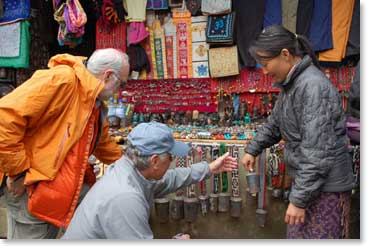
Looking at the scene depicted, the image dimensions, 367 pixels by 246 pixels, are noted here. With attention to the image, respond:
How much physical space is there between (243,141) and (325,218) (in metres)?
1.46

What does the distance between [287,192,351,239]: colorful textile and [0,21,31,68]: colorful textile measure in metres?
4.12

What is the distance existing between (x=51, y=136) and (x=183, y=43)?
3.09 meters

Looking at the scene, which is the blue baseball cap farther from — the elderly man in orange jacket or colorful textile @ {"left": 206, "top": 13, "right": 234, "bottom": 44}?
colorful textile @ {"left": 206, "top": 13, "right": 234, "bottom": 44}

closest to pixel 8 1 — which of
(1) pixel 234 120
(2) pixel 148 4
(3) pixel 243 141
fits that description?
(2) pixel 148 4

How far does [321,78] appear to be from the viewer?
2.15 meters

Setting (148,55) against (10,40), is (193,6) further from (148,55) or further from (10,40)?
(10,40)

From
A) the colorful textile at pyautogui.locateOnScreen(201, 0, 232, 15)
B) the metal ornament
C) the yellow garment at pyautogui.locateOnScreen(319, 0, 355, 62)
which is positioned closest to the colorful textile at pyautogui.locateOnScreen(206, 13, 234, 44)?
the colorful textile at pyautogui.locateOnScreen(201, 0, 232, 15)

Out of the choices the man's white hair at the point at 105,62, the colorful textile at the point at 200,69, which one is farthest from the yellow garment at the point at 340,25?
the man's white hair at the point at 105,62

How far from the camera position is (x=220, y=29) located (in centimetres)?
474

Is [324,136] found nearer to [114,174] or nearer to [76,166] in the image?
[114,174]

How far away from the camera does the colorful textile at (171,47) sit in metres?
5.10

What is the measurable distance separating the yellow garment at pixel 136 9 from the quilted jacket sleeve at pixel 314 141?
10.8 ft

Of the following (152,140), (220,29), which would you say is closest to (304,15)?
(220,29)

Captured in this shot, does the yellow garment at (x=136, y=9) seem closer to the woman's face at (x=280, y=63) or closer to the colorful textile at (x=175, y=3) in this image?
the colorful textile at (x=175, y=3)
